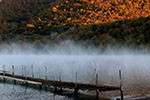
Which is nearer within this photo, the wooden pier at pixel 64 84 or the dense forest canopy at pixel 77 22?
the wooden pier at pixel 64 84

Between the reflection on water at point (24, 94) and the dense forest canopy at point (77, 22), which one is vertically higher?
the dense forest canopy at point (77, 22)

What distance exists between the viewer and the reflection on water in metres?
25.5

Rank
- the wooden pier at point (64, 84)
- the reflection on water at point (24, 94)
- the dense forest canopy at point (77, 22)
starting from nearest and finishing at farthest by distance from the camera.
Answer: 1. the wooden pier at point (64, 84)
2. the reflection on water at point (24, 94)
3. the dense forest canopy at point (77, 22)

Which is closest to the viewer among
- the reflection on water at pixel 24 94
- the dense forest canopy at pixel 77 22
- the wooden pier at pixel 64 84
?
the wooden pier at pixel 64 84

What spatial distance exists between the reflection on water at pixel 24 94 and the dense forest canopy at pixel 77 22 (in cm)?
5013

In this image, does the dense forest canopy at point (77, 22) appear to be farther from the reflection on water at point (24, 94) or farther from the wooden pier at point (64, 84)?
the reflection on water at point (24, 94)

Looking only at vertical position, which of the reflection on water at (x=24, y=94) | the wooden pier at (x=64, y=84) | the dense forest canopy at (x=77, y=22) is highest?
the dense forest canopy at (x=77, y=22)

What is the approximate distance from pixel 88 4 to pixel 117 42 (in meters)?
33.4

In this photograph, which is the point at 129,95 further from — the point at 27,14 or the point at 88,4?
the point at 27,14

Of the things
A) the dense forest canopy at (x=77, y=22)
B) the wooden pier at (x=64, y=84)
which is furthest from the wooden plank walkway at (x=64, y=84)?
the dense forest canopy at (x=77, y=22)

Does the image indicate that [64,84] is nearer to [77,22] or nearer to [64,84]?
[64,84]

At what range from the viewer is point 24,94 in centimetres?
2747

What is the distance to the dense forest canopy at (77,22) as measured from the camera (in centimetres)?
Answer: 8236

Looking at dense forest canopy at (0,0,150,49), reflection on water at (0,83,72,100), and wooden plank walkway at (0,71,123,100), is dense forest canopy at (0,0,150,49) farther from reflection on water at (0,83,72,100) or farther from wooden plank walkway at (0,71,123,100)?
reflection on water at (0,83,72,100)
